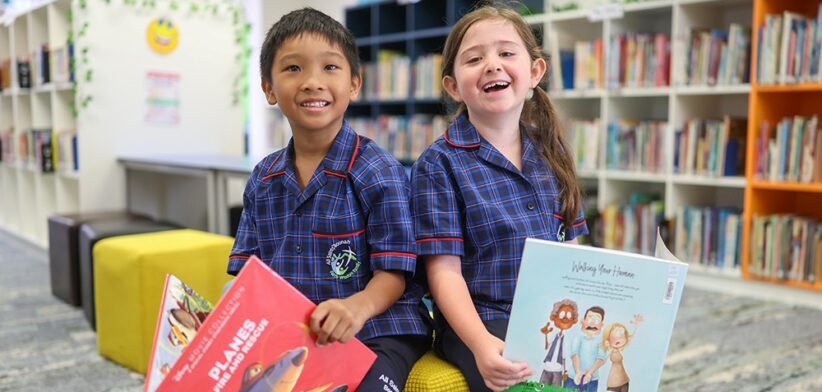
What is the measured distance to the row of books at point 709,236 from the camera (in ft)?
11.2

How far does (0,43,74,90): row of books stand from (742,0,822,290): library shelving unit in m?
3.50

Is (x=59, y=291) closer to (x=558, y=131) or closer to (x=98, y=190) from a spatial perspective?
(x=98, y=190)

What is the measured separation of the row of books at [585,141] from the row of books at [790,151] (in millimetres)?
852

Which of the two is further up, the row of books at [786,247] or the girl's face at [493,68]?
the girl's face at [493,68]

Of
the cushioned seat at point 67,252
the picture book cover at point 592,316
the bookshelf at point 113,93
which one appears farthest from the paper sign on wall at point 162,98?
the picture book cover at point 592,316

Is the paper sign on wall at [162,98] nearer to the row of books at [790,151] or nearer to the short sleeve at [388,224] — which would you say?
the row of books at [790,151]

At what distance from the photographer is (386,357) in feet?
3.86

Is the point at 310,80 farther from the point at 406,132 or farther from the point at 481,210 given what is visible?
the point at 406,132

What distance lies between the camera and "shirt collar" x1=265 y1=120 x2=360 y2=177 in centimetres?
123

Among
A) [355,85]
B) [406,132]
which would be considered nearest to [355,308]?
[355,85]

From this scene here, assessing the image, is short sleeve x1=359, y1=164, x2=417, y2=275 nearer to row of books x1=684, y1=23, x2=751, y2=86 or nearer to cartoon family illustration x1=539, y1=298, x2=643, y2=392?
cartoon family illustration x1=539, y1=298, x2=643, y2=392

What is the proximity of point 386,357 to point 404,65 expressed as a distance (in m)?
3.85

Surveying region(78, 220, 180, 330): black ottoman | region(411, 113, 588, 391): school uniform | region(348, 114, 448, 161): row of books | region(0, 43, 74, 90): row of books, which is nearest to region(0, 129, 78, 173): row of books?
region(0, 43, 74, 90): row of books

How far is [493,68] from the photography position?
1.25 m
